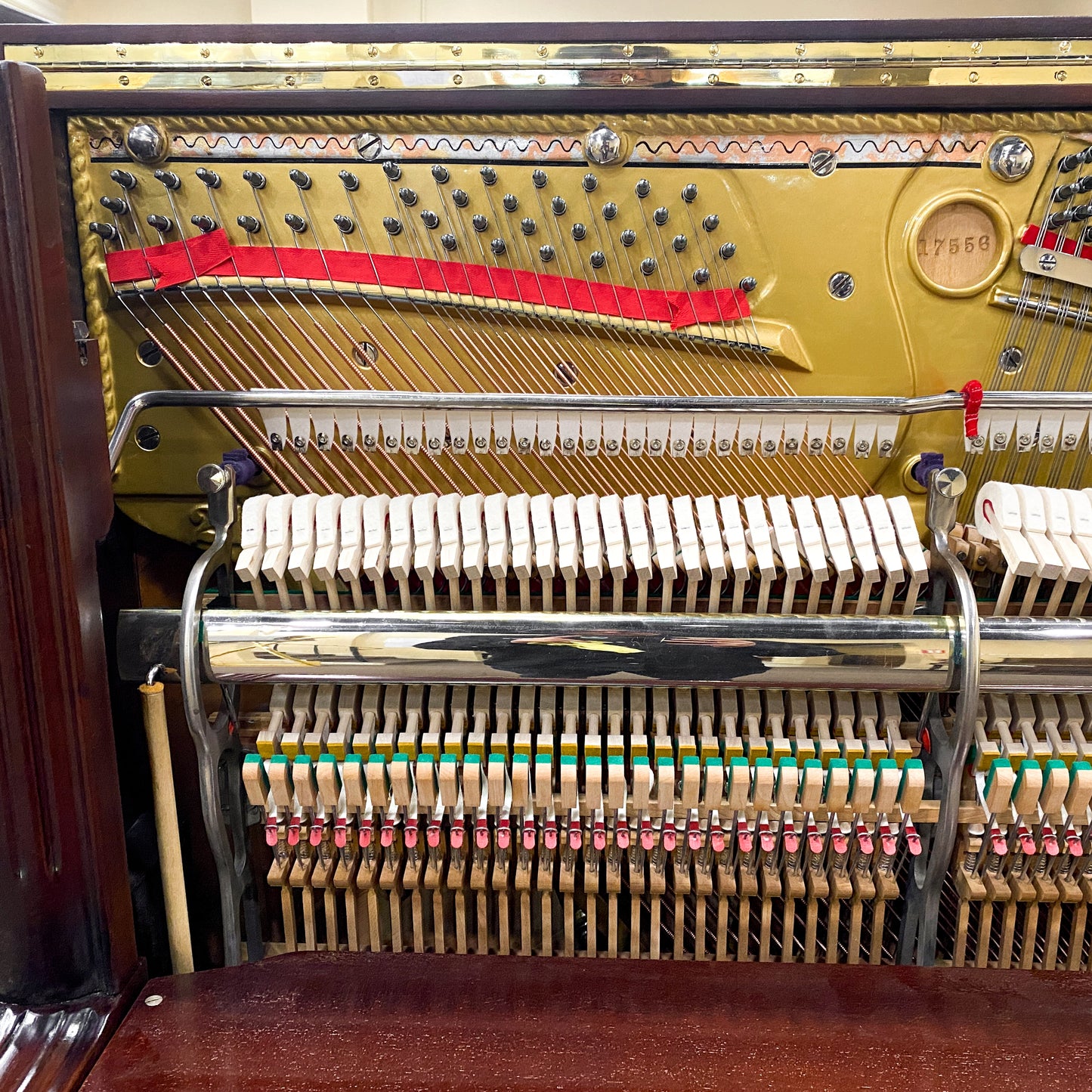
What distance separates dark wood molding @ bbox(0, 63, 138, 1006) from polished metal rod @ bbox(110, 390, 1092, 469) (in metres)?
0.13

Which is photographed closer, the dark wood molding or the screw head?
the dark wood molding

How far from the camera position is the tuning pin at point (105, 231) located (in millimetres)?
1416

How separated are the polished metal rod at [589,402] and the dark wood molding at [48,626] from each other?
0.13 metres

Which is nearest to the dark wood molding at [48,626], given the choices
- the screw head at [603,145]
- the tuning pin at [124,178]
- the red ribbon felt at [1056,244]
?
the tuning pin at [124,178]

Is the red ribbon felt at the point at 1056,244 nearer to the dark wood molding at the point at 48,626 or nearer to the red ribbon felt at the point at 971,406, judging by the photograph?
the red ribbon felt at the point at 971,406

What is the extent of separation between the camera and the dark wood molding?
1146mm

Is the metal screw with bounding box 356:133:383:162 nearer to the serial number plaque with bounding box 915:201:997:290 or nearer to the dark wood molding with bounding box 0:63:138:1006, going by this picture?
the dark wood molding with bounding box 0:63:138:1006

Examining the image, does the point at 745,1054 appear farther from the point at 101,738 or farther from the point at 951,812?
the point at 101,738

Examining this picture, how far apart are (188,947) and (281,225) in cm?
127

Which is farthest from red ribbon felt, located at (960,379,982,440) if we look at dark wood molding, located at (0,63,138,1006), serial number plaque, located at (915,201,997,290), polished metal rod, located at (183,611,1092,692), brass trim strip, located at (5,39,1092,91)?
dark wood molding, located at (0,63,138,1006)

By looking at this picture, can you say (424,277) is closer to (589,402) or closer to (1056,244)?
(589,402)

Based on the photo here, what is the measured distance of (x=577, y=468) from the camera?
1.55 m

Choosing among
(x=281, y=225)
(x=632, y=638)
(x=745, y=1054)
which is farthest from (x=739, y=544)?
(x=281, y=225)

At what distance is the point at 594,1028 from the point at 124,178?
1.57 m
